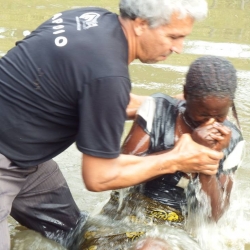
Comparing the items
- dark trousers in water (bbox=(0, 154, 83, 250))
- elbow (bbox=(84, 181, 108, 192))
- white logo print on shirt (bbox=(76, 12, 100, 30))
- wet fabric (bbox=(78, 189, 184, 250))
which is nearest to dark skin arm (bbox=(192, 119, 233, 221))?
wet fabric (bbox=(78, 189, 184, 250))

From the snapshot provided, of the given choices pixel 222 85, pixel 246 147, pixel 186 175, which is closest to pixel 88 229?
pixel 186 175

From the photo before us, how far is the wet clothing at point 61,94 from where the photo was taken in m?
2.81

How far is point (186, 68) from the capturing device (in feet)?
23.5

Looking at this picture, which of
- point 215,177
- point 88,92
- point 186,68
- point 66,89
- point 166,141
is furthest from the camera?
point 186,68

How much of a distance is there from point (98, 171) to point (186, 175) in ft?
2.23

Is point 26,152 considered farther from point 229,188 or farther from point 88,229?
point 229,188

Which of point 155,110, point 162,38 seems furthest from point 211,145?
point 162,38

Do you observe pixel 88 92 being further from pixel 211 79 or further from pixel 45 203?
pixel 45 203

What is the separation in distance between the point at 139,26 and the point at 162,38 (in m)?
0.13

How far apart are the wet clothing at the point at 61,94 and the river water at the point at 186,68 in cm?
87

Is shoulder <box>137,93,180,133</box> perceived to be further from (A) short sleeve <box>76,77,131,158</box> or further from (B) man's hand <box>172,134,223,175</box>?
(A) short sleeve <box>76,77,131,158</box>

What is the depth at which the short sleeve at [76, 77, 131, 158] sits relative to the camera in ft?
9.10

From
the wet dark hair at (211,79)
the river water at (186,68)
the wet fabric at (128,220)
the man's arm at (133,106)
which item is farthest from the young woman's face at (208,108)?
the river water at (186,68)

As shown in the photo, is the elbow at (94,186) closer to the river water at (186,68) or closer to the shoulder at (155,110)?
the shoulder at (155,110)
